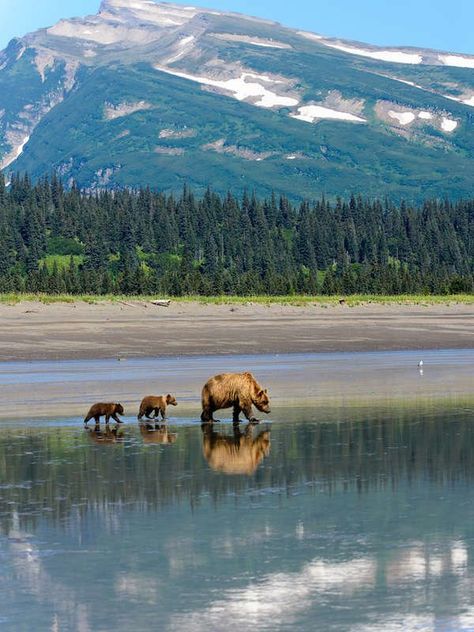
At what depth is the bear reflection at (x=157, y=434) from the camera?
74.3 ft

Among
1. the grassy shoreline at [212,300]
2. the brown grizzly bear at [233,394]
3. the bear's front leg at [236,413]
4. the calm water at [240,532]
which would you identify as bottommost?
the calm water at [240,532]

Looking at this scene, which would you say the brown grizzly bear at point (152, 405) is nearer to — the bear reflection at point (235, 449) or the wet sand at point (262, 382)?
the wet sand at point (262, 382)

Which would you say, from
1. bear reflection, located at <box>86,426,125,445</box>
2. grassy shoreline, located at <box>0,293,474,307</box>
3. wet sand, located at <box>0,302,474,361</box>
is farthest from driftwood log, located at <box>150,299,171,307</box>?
bear reflection, located at <box>86,426,125,445</box>

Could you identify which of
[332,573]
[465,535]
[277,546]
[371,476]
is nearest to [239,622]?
[332,573]

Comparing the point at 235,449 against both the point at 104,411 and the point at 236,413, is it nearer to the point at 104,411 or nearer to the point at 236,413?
the point at 236,413

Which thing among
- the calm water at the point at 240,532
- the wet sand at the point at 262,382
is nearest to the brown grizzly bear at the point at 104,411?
the wet sand at the point at 262,382

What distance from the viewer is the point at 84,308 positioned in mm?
78062

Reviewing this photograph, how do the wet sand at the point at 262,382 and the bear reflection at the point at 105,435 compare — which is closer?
the bear reflection at the point at 105,435

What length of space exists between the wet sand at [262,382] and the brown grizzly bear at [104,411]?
0.95 m

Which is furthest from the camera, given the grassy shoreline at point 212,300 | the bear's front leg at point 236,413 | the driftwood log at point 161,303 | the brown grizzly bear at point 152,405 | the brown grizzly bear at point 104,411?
the grassy shoreline at point 212,300

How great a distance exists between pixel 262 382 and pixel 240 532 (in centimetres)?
2182

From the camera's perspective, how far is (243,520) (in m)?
14.5

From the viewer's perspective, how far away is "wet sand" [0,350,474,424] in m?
28.5

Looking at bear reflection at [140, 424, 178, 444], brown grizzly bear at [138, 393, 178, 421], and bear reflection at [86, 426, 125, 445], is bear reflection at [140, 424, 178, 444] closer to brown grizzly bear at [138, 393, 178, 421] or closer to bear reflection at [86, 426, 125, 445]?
bear reflection at [86, 426, 125, 445]
